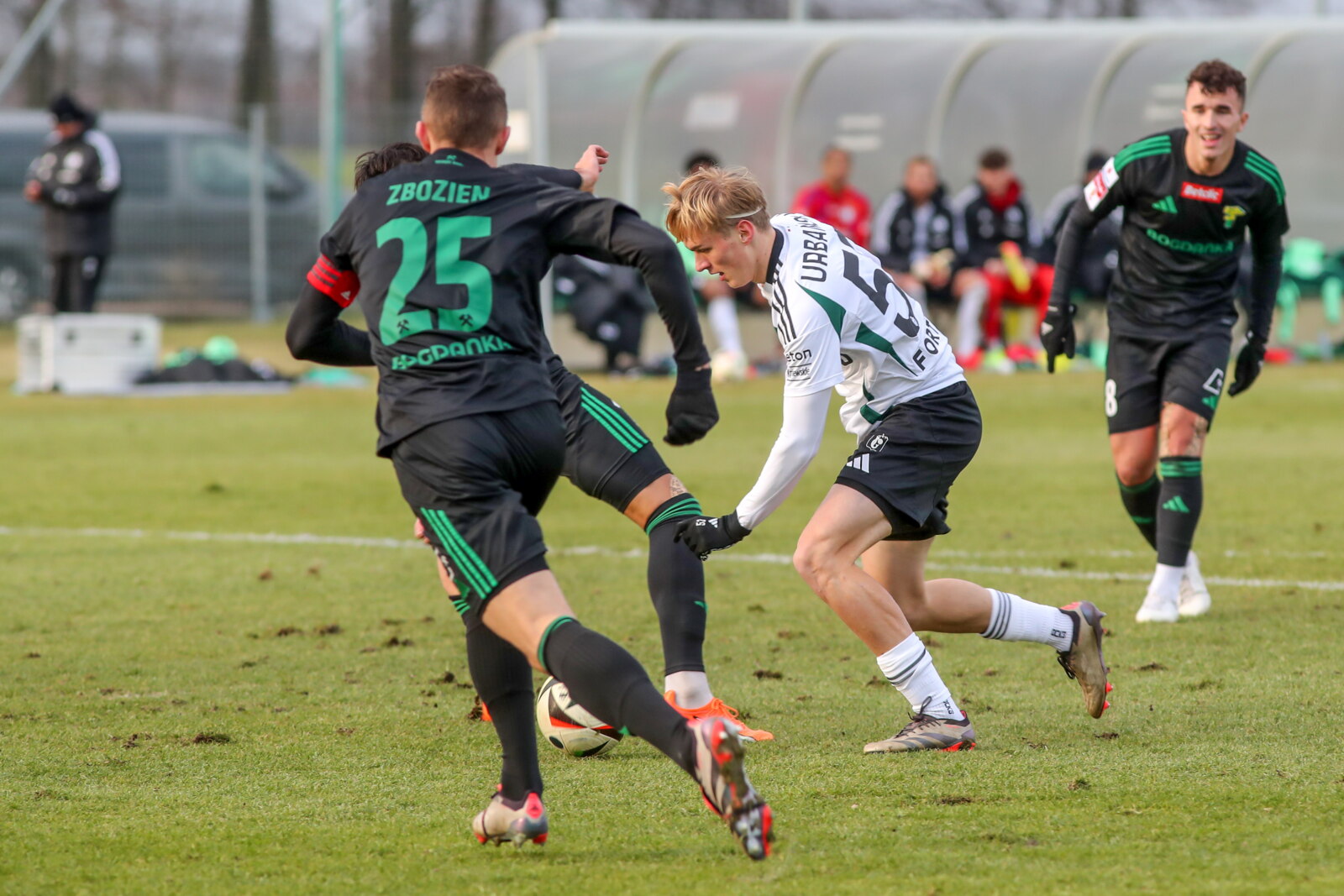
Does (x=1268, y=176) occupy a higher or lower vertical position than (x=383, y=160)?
lower

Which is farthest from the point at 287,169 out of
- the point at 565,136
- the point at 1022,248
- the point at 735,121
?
the point at 1022,248

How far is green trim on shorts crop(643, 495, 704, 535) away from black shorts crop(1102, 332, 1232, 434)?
2423mm

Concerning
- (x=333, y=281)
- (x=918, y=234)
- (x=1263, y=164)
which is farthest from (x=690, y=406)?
(x=918, y=234)

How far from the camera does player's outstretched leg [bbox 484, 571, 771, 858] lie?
345 centimetres

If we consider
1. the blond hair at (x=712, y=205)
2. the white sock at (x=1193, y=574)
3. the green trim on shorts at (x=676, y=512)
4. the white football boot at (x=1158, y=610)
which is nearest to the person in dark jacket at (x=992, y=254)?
the white sock at (x=1193, y=574)

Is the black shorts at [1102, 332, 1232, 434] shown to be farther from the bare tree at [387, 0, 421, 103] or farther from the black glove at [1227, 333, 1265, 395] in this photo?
the bare tree at [387, 0, 421, 103]

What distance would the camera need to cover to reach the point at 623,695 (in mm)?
3627

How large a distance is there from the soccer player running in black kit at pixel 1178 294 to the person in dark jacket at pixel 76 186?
11.9 m

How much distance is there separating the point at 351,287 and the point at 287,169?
69.0ft

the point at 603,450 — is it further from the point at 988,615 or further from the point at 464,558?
the point at 464,558

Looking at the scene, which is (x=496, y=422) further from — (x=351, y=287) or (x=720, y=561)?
(x=720, y=561)

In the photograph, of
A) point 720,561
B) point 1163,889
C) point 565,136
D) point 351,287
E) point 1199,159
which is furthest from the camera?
point 565,136

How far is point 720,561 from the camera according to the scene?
27.6ft

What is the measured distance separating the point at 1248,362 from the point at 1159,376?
0.40 meters
